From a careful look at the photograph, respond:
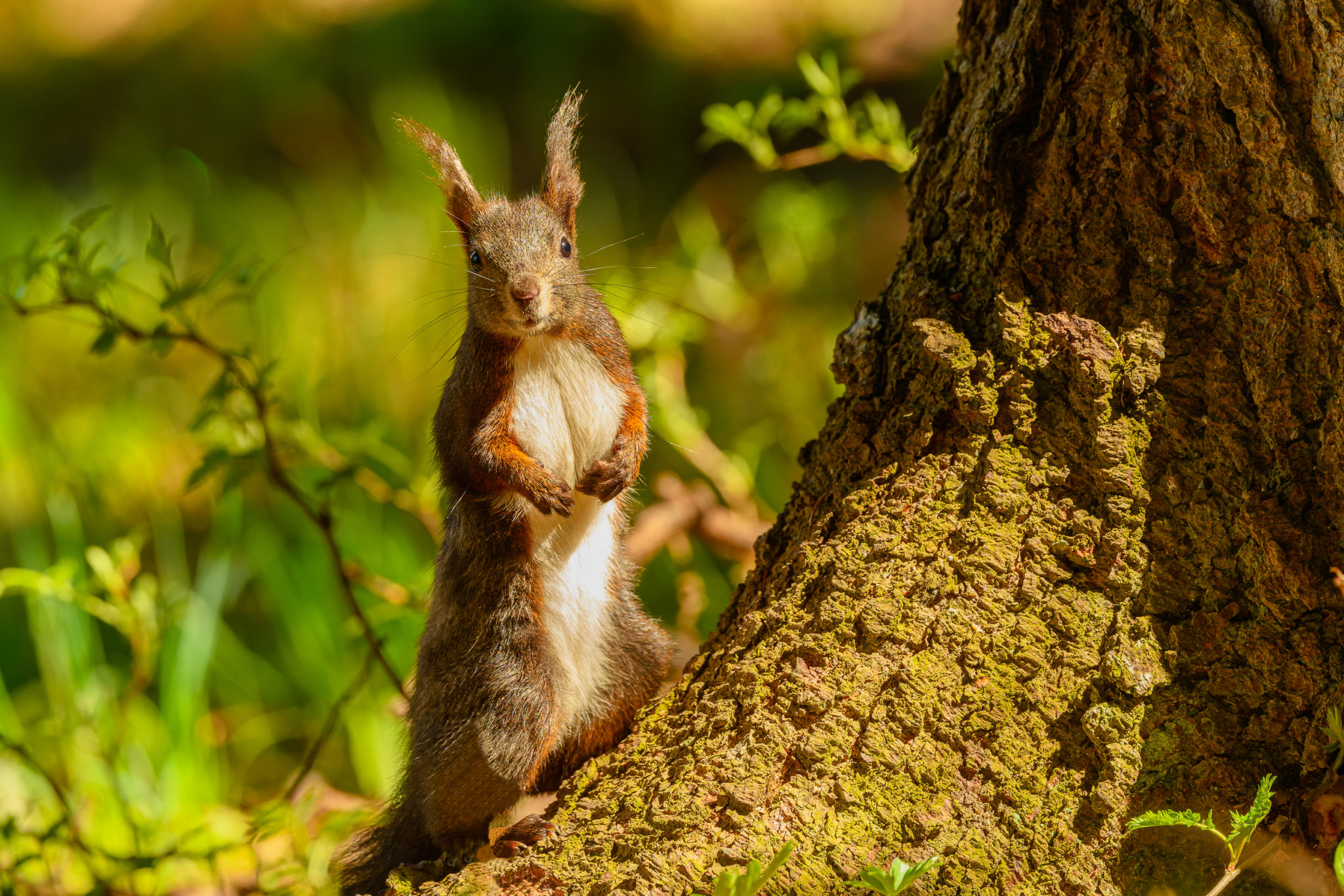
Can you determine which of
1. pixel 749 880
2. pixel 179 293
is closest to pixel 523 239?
pixel 179 293

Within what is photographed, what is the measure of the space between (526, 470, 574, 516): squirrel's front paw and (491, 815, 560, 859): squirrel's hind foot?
526 mm

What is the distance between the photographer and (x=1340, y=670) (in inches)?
59.8

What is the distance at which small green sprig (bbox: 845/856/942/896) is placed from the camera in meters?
1.25

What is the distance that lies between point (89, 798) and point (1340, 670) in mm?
2873

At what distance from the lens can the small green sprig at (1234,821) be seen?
131 cm

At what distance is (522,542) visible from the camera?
2055 millimetres

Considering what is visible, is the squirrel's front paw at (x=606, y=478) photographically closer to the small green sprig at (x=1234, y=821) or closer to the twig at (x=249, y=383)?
the twig at (x=249, y=383)

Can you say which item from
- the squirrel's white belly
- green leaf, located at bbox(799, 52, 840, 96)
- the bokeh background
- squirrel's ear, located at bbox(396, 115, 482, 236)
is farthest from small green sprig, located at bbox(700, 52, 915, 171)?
the squirrel's white belly

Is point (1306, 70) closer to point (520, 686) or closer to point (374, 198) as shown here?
point (520, 686)

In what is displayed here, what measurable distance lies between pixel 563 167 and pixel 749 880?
4.83 ft

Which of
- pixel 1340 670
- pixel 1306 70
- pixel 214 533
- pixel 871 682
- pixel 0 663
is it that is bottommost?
pixel 0 663

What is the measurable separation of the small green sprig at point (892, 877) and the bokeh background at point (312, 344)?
142cm

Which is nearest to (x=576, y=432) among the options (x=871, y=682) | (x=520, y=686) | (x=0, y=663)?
(x=520, y=686)

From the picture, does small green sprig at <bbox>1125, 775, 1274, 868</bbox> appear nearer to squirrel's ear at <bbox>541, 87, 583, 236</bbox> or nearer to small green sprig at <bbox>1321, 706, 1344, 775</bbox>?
small green sprig at <bbox>1321, 706, 1344, 775</bbox>
